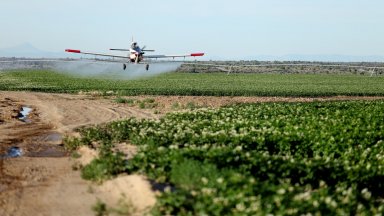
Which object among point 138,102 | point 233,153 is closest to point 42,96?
Answer: point 138,102

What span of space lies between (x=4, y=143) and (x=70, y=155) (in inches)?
165

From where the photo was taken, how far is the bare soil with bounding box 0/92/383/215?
39.3ft

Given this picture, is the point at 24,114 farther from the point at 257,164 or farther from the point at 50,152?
the point at 257,164

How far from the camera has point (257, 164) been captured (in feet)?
41.5

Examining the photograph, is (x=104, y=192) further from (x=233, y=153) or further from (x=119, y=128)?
(x=119, y=128)

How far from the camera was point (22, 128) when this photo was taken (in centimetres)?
2528

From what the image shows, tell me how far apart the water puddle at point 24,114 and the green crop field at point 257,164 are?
9082 millimetres

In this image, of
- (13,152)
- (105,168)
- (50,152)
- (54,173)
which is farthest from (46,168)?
(13,152)

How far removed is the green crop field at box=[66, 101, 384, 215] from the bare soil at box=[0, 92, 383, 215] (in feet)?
2.07

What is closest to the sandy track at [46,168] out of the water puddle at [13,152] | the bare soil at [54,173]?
the bare soil at [54,173]

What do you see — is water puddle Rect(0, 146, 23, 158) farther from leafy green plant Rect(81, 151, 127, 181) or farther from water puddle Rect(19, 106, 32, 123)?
water puddle Rect(19, 106, 32, 123)

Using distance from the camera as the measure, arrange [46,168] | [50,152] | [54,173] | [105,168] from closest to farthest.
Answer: [105,168] → [54,173] → [46,168] → [50,152]

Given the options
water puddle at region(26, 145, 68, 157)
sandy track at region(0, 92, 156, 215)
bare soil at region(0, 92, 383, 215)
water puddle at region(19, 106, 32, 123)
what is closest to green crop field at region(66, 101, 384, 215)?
water puddle at region(26, 145, 68, 157)

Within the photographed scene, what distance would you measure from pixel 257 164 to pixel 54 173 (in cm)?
628
